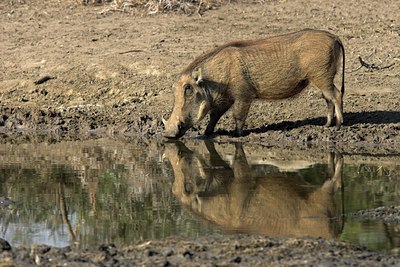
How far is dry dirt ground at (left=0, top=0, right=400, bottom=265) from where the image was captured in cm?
1155

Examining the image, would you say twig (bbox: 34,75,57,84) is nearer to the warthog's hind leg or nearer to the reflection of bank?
the reflection of bank

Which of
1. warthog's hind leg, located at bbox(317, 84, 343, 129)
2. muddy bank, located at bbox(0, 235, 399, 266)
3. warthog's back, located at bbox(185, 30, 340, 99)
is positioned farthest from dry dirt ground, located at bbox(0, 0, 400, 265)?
muddy bank, located at bbox(0, 235, 399, 266)

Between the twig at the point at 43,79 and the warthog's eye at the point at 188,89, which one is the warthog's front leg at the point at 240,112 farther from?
the twig at the point at 43,79

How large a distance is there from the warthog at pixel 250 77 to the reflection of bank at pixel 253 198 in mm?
978

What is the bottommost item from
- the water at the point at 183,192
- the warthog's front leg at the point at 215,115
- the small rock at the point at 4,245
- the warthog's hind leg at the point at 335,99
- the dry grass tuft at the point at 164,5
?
the small rock at the point at 4,245

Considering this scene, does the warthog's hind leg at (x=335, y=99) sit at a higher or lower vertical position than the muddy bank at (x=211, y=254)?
higher

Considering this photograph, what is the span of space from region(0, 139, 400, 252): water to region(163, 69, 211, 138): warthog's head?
21cm

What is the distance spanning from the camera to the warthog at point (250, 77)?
11.0 metres

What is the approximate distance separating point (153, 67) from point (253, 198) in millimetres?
5209

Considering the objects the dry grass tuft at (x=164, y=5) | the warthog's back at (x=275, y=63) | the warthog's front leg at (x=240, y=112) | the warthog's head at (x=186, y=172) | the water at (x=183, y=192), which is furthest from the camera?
the dry grass tuft at (x=164, y=5)

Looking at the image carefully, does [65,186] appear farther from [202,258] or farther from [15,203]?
[202,258]

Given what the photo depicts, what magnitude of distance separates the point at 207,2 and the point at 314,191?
7.00 m

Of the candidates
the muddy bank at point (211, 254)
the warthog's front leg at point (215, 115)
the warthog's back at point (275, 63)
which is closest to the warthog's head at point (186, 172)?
the warthog's front leg at point (215, 115)

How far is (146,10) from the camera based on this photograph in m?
14.9
